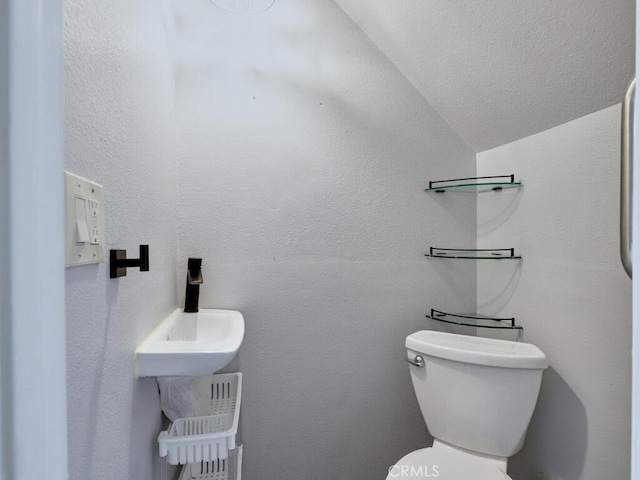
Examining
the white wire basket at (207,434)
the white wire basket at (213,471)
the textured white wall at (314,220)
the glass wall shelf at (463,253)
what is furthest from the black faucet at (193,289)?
the glass wall shelf at (463,253)

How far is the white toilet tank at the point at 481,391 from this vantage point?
3.40 feet

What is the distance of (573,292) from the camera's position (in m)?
1.00

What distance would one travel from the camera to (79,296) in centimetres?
48

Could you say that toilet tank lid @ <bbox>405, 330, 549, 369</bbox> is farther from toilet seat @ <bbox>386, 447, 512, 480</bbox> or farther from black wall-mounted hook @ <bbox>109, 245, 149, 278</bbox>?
black wall-mounted hook @ <bbox>109, 245, 149, 278</bbox>

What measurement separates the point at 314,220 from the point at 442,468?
1001 millimetres

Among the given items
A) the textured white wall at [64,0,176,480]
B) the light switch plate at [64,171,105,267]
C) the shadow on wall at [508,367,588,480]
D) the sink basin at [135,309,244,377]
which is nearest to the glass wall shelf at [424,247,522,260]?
the shadow on wall at [508,367,588,480]

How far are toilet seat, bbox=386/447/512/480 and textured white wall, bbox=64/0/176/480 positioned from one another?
0.77m

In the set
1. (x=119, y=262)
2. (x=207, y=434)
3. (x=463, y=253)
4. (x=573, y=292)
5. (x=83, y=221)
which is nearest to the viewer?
(x=83, y=221)

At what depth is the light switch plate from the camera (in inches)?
17.2

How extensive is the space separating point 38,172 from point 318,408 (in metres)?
1.35

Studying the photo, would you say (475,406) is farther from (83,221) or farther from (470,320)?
(83,221)

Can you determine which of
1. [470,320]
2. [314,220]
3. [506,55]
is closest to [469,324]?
[470,320]

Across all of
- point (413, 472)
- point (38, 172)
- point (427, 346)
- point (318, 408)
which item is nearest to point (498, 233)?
point (427, 346)

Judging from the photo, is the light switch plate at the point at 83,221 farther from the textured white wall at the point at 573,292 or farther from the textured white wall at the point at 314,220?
the textured white wall at the point at 573,292
